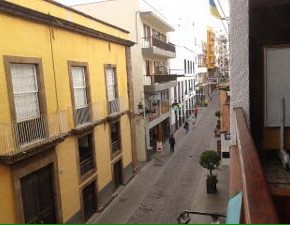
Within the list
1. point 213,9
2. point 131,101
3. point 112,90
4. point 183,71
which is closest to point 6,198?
point 213,9

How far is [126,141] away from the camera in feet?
71.3

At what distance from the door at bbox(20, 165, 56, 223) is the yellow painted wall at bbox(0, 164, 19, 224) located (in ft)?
2.07

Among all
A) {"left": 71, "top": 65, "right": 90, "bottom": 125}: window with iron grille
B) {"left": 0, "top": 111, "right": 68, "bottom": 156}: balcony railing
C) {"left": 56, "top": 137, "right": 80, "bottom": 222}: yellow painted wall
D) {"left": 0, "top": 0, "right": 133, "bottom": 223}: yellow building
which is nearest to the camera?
{"left": 0, "top": 111, "right": 68, "bottom": 156}: balcony railing

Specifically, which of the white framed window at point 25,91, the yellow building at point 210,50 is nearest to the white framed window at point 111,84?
the white framed window at point 25,91

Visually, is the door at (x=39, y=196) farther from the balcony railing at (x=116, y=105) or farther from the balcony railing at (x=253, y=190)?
the balcony railing at (x=253, y=190)

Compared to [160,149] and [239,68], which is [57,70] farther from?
[160,149]

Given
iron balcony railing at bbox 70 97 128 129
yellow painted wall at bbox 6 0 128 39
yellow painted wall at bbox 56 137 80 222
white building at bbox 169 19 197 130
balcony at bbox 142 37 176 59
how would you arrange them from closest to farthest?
yellow painted wall at bbox 6 0 128 39 → yellow painted wall at bbox 56 137 80 222 → iron balcony railing at bbox 70 97 128 129 → balcony at bbox 142 37 176 59 → white building at bbox 169 19 197 130

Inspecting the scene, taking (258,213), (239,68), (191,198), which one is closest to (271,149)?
(239,68)

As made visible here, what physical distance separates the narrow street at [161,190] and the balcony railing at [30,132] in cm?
468

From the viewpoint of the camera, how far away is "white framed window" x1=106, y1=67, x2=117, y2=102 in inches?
764

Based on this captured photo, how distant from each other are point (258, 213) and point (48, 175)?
41.9 feet

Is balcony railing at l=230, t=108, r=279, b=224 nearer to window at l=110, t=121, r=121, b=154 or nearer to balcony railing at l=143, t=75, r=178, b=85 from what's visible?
window at l=110, t=121, r=121, b=154

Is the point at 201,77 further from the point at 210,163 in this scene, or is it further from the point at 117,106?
the point at 210,163

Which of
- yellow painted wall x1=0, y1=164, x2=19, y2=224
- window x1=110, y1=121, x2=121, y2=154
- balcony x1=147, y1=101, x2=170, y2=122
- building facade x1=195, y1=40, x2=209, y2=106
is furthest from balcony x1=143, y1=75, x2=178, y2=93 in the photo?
building facade x1=195, y1=40, x2=209, y2=106
